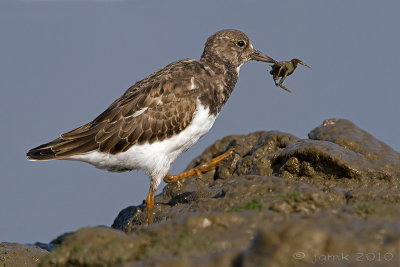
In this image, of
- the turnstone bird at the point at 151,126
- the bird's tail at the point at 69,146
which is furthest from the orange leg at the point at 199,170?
the bird's tail at the point at 69,146

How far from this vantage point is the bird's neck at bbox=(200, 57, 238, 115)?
33.1 ft

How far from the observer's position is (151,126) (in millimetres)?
9820

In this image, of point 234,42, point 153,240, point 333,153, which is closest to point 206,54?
point 234,42

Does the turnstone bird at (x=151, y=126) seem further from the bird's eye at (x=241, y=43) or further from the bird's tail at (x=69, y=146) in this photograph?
the bird's eye at (x=241, y=43)

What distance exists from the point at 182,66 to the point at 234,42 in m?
1.52

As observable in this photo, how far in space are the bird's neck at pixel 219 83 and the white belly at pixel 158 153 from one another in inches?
8.6

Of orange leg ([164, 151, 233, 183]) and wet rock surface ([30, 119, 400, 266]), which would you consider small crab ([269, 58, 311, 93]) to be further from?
wet rock surface ([30, 119, 400, 266])

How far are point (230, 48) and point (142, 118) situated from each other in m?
2.46

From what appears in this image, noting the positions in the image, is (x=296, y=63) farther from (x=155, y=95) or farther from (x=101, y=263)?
(x=101, y=263)

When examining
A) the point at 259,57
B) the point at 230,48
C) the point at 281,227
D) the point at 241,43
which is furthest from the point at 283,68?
the point at 281,227

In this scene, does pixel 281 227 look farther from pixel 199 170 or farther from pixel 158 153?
pixel 199 170

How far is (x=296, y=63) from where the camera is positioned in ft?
40.1

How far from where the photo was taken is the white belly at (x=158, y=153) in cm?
981

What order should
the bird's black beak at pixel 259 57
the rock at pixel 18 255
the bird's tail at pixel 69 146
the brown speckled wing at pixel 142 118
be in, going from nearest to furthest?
the rock at pixel 18 255 < the brown speckled wing at pixel 142 118 < the bird's tail at pixel 69 146 < the bird's black beak at pixel 259 57
